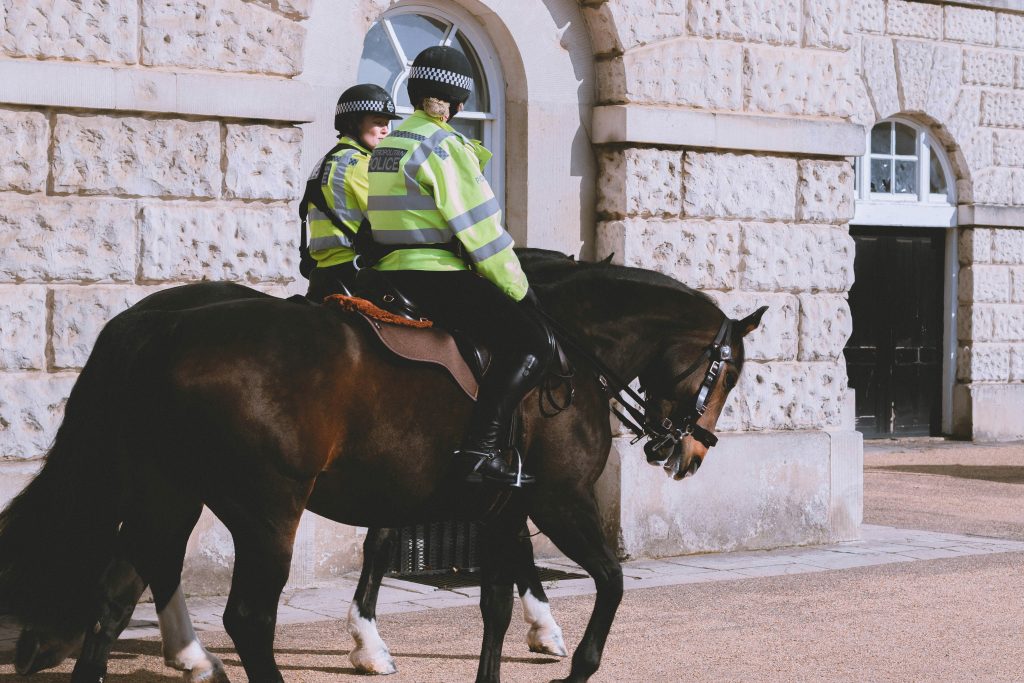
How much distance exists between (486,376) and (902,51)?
1249 centimetres

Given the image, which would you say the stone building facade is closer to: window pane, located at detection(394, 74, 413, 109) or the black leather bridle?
window pane, located at detection(394, 74, 413, 109)

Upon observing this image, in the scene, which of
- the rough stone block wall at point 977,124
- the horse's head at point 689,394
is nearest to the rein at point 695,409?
the horse's head at point 689,394

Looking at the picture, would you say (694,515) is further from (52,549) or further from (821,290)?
(52,549)

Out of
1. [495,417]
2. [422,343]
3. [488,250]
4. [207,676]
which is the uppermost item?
[488,250]

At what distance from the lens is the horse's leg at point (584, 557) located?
6.07 meters

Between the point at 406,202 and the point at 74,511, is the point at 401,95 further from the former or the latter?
the point at 74,511

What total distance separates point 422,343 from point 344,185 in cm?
147

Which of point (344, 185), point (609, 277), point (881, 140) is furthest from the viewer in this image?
point (881, 140)

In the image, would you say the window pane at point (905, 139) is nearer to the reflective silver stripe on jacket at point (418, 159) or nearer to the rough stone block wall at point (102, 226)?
the rough stone block wall at point (102, 226)

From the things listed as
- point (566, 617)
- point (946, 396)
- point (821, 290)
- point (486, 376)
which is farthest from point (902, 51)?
point (486, 376)

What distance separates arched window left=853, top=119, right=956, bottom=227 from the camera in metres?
17.5

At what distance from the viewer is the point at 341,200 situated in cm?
700

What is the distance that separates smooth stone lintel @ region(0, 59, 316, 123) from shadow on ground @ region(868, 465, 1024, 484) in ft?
27.2

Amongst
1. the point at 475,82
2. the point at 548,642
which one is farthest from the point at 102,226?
the point at 548,642
